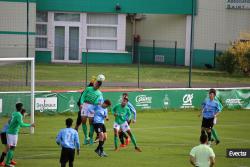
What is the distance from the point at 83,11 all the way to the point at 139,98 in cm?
2325

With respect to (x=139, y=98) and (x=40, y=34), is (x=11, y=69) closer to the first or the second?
(x=139, y=98)

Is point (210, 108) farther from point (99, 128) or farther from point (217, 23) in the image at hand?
point (217, 23)

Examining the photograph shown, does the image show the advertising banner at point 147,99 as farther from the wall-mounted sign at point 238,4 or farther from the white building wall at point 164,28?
the white building wall at point 164,28

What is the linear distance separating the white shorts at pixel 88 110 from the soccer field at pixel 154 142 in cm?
113

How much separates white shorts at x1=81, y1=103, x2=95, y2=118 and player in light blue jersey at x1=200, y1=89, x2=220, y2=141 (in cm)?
423

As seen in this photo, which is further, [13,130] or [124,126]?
[124,126]

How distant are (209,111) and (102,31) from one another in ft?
113

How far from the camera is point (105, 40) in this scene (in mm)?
62344

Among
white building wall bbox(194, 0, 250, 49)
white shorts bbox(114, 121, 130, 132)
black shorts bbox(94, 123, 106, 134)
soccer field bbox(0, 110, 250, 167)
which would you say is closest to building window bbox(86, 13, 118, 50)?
white building wall bbox(194, 0, 250, 49)

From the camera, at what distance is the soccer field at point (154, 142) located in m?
24.3

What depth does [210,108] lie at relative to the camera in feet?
94.1

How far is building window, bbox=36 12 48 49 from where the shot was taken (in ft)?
198

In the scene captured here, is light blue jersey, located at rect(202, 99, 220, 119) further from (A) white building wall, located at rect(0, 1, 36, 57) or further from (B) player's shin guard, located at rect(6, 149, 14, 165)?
(A) white building wall, located at rect(0, 1, 36, 57)

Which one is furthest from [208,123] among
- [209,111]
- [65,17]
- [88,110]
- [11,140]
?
[65,17]
